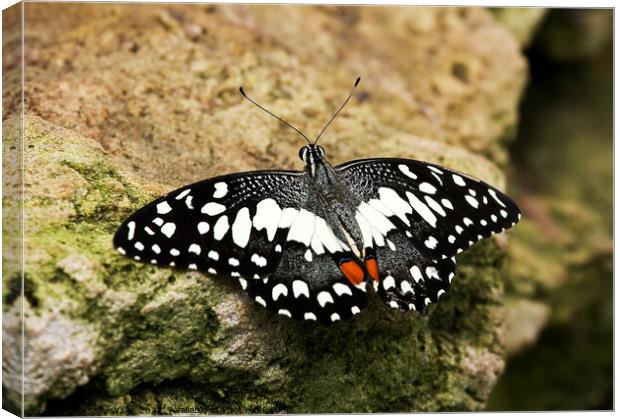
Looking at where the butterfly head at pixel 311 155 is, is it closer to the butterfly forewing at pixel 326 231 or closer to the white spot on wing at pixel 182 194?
the butterfly forewing at pixel 326 231

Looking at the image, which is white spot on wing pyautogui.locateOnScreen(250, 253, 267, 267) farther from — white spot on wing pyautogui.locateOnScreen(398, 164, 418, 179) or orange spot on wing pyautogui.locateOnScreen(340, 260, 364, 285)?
white spot on wing pyautogui.locateOnScreen(398, 164, 418, 179)


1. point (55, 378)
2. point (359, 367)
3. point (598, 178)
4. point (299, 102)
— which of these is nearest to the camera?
point (55, 378)

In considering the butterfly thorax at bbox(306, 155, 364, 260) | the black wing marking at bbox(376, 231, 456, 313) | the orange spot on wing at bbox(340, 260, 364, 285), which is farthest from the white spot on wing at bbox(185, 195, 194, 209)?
the black wing marking at bbox(376, 231, 456, 313)

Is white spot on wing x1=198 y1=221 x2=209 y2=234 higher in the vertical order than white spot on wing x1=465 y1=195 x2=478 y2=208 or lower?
lower

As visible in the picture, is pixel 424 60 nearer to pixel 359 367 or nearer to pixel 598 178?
pixel 598 178

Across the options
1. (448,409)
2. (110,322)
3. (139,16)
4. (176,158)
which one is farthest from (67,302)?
(139,16)

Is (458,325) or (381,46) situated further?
(381,46)

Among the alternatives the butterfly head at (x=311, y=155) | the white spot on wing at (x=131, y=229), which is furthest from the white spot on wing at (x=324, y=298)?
the white spot on wing at (x=131, y=229)
